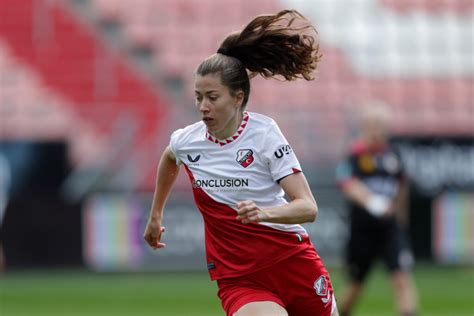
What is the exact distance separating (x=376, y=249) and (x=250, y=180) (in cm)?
506

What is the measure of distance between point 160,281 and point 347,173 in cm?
479

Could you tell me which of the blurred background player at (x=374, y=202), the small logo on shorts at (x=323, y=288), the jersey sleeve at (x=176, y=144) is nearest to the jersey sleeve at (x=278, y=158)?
the jersey sleeve at (x=176, y=144)

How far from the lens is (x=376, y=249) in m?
9.98

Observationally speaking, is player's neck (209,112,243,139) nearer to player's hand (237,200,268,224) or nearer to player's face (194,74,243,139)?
player's face (194,74,243,139)

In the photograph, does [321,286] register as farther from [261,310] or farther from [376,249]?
[376,249]

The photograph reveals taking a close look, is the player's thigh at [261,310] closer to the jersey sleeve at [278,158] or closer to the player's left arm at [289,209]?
the player's left arm at [289,209]

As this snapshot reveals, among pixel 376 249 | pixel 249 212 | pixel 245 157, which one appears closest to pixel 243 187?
pixel 245 157

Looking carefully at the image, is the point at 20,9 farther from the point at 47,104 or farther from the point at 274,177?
the point at 274,177

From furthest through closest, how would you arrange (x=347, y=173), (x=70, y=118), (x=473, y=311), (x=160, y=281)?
(x=70, y=118) → (x=160, y=281) → (x=473, y=311) → (x=347, y=173)

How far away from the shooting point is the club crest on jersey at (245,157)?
5.17 metres

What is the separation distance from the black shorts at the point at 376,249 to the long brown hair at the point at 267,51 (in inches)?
183

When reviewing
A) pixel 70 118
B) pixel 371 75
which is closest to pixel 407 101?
pixel 371 75

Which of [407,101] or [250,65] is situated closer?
[250,65]

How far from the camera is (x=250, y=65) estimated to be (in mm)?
5371
